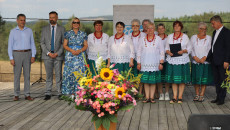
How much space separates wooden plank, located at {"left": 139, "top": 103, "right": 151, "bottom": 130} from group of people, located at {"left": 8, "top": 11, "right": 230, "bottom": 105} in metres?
0.40

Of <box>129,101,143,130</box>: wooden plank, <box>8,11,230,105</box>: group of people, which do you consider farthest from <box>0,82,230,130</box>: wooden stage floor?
<box>8,11,230,105</box>: group of people

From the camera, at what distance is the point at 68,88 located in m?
6.08

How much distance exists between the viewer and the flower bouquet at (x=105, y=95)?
9.77ft

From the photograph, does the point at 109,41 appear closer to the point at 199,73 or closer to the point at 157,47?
the point at 157,47

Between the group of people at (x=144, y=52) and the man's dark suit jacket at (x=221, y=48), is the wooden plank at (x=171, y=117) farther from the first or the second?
the man's dark suit jacket at (x=221, y=48)

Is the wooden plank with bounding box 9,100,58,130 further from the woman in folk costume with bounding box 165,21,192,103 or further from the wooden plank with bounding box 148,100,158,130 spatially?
the woman in folk costume with bounding box 165,21,192,103

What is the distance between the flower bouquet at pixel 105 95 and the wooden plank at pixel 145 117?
1128mm

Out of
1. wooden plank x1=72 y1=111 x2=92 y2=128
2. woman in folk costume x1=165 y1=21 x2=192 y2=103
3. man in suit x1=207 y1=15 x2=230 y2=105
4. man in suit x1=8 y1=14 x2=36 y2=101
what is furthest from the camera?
man in suit x1=8 y1=14 x2=36 y2=101

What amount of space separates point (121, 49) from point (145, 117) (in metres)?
1.44

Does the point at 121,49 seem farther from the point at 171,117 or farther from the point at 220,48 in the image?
the point at 220,48

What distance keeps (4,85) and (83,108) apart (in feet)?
18.7

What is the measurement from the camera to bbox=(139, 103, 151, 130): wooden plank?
4.26m

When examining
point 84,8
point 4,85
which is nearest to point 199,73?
point 4,85

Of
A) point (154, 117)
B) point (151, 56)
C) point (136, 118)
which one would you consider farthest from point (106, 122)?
point (151, 56)
